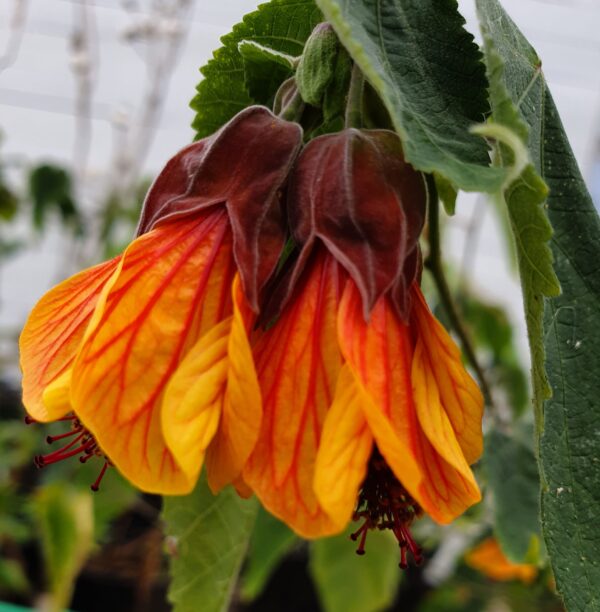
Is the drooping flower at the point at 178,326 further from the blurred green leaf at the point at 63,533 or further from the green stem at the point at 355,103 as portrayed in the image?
the blurred green leaf at the point at 63,533

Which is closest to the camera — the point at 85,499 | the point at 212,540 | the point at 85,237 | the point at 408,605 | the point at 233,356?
the point at 233,356

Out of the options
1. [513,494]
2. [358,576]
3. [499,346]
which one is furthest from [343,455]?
[499,346]

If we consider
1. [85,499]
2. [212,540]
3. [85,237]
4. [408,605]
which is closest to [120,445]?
[212,540]

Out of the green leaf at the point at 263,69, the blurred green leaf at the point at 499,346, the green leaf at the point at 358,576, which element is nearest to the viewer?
the green leaf at the point at 263,69

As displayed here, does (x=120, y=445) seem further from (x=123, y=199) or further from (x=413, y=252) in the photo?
(x=123, y=199)

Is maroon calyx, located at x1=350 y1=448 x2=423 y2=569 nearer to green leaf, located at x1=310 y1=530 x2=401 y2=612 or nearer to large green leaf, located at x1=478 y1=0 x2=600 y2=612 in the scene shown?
large green leaf, located at x1=478 y1=0 x2=600 y2=612

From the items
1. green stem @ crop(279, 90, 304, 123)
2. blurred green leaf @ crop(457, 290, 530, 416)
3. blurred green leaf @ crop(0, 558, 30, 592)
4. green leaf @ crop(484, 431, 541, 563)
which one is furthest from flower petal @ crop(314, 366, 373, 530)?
blurred green leaf @ crop(0, 558, 30, 592)

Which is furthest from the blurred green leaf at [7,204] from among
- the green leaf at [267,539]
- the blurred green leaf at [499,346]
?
the green leaf at [267,539]
